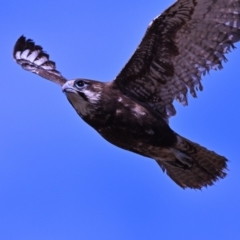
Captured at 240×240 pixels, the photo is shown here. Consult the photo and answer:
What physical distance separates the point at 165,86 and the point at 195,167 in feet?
3.82

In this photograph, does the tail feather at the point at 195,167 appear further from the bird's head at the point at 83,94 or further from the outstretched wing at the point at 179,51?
the bird's head at the point at 83,94

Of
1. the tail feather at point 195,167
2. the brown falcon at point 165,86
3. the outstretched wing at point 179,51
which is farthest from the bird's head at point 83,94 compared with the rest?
the tail feather at point 195,167

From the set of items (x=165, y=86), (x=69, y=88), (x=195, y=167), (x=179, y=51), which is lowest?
(x=195, y=167)

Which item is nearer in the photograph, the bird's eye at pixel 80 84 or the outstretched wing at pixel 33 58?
the bird's eye at pixel 80 84

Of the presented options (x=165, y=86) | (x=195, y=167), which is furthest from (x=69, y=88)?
(x=195, y=167)

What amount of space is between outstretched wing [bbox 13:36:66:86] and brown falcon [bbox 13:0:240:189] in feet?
6.77

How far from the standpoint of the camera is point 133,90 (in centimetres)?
1251

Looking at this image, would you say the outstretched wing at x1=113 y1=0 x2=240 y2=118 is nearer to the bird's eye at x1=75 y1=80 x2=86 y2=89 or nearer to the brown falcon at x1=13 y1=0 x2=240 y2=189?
the brown falcon at x1=13 y1=0 x2=240 y2=189

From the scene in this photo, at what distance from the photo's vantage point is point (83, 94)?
12.0m

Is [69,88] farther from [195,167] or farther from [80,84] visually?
[195,167]

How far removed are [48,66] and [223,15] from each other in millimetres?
3652

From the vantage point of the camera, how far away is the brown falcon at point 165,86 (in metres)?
11.9

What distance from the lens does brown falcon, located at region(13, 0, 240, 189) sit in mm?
11945

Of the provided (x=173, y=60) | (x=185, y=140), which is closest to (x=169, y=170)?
(x=185, y=140)
